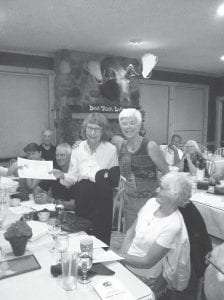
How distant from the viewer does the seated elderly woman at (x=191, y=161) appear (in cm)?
363

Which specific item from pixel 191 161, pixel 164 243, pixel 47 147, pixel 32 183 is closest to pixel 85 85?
pixel 47 147

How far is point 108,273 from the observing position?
4.32 ft

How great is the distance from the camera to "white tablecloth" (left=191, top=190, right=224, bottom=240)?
2.50m

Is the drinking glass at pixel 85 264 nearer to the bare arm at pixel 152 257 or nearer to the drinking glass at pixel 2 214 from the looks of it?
the bare arm at pixel 152 257

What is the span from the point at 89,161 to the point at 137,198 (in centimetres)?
51

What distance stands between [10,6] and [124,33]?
5.44 ft

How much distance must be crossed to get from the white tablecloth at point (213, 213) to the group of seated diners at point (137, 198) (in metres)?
0.41

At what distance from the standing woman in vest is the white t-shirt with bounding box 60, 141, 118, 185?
15cm

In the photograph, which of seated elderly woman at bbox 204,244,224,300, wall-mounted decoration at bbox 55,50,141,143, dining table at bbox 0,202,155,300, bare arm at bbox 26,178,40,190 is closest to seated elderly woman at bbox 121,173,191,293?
seated elderly woman at bbox 204,244,224,300

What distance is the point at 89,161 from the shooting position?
229 centimetres

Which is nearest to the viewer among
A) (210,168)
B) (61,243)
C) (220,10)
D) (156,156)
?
(61,243)

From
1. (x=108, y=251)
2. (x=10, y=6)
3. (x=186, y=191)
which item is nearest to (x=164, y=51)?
(x=10, y=6)

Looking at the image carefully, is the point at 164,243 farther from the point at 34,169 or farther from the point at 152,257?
the point at 34,169

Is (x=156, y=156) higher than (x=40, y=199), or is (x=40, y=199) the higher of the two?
(x=156, y=156)
